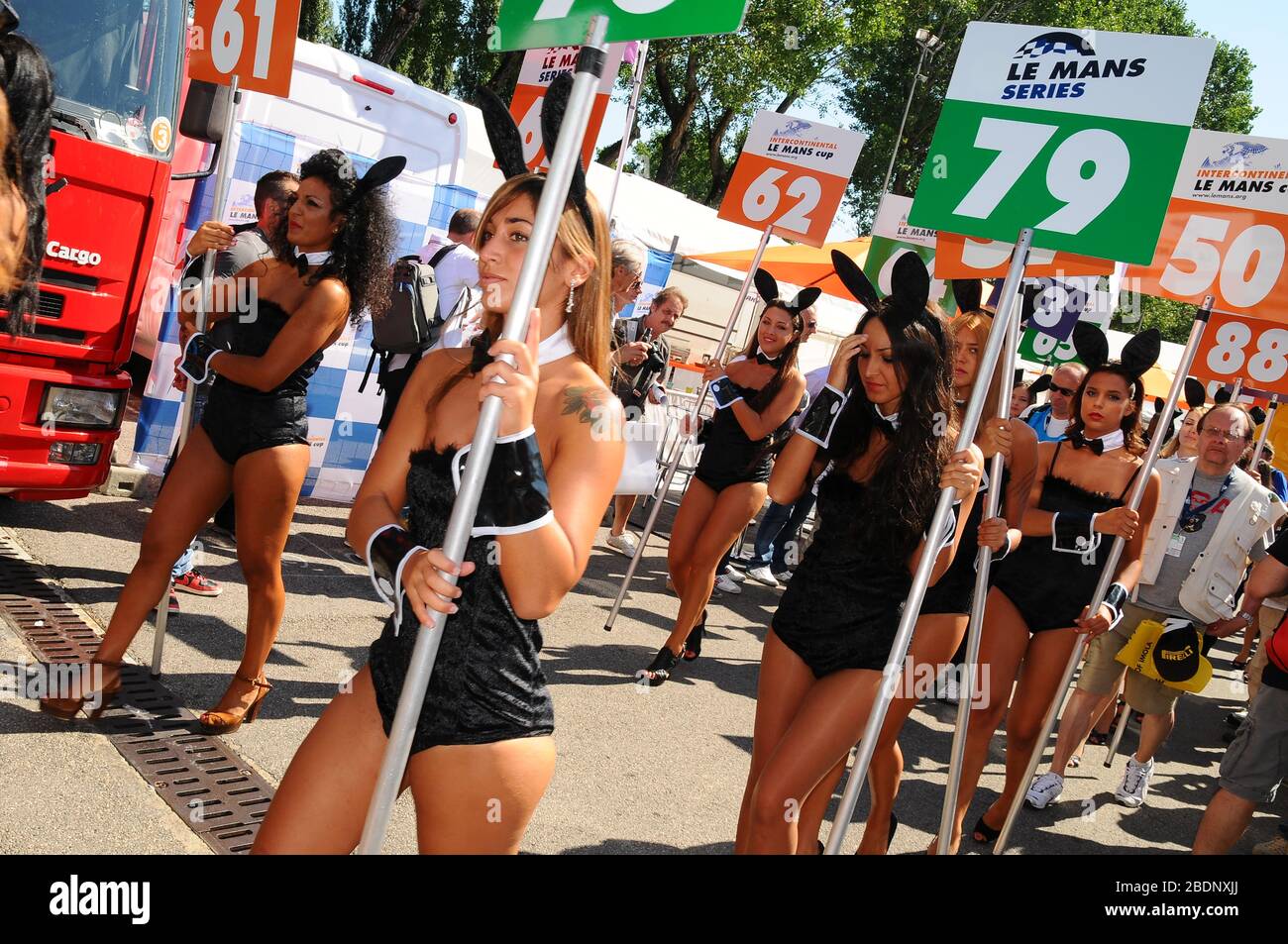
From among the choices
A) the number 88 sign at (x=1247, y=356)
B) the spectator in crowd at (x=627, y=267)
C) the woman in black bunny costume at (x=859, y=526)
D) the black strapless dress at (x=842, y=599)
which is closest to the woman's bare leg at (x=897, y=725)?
the woman in black bunny costume at (x=859, y=526)

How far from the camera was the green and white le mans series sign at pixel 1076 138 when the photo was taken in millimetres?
3416

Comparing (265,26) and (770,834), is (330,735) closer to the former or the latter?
(770,834)

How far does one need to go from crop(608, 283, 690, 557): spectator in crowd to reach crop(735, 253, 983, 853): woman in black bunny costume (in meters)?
3.83

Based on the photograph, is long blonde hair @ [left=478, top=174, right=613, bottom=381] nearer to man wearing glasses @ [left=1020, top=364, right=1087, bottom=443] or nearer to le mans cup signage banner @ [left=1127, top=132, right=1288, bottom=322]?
le mans cup signage banner @ [left=1127, top=132, right=1288, bottom=322]

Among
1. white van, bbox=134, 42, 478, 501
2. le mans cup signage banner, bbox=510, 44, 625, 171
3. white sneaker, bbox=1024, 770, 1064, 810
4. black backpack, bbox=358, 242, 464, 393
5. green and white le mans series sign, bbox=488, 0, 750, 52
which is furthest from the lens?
white van, bbox=134, 42, 478, 501

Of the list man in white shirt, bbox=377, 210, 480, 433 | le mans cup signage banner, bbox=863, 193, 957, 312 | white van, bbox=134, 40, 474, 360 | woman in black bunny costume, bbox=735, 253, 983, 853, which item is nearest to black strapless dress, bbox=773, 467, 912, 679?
woman in black bunny costume, bbox=735, 253, 983, 853

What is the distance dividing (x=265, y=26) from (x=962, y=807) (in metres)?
4.63

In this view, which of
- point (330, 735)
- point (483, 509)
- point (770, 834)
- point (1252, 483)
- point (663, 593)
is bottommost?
point (663, 593)

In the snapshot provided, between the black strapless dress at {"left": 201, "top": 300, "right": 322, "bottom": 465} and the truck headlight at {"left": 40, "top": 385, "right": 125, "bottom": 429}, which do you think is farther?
the truck headlight at {"left": 40, "top": 385, "right": 125, "bottom": 429}

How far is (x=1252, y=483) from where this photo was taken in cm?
712

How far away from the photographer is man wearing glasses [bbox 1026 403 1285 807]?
20.5 feet

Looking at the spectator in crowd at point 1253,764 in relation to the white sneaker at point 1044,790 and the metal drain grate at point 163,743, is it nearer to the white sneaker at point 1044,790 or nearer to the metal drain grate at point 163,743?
the white sneaker at point 1044,790

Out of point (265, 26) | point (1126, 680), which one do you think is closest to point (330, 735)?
point (265, 26)

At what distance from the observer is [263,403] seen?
4.27m
